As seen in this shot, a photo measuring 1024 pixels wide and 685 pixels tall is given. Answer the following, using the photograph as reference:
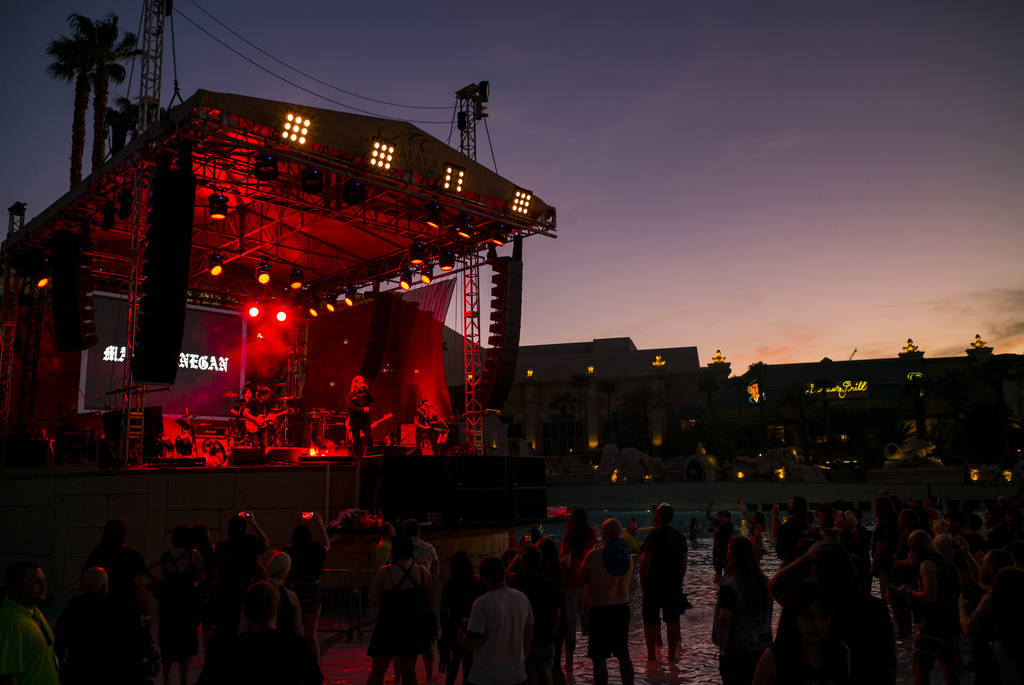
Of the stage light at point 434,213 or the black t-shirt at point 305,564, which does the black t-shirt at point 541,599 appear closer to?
the black t-shirt at point 305,564

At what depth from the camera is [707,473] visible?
5950 centimetres

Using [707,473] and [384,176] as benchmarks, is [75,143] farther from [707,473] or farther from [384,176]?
[707,473]

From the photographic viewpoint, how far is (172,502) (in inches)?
490

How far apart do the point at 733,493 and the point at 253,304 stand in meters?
38.8

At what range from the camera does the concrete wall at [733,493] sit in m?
45.0

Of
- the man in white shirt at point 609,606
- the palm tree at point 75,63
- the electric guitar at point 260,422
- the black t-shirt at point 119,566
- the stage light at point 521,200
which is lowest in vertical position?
the man in white shirt at point 609,606

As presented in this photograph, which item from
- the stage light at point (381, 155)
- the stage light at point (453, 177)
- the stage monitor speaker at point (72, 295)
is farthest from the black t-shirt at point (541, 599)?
the stage monitor speaker at point (72, 295)

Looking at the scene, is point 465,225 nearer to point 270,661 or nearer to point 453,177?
point 453,177

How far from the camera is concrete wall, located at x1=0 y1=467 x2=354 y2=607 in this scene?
1247 cm

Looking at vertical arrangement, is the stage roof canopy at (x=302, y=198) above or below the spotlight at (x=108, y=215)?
above

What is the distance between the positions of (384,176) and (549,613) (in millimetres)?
12399

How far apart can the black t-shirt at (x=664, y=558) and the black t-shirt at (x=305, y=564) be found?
141 inches

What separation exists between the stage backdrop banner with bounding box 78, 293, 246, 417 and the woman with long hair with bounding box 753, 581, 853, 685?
20.2 metres

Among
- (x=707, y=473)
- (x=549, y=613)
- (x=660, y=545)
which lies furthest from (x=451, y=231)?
(x=707, y=473)
